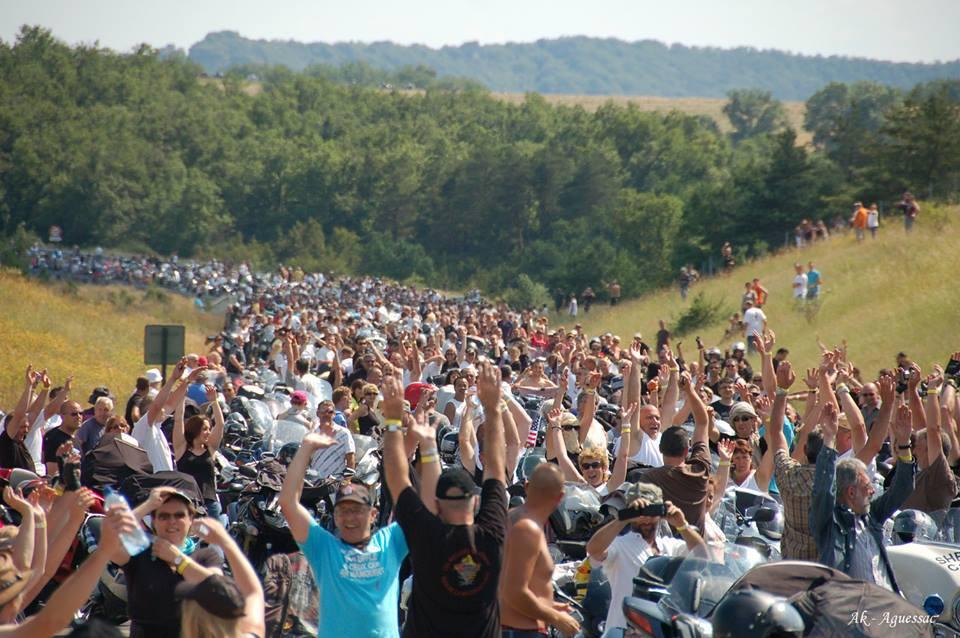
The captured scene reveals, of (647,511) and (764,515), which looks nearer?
(647,511)

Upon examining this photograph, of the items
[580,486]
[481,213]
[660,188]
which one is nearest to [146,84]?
[481,213]

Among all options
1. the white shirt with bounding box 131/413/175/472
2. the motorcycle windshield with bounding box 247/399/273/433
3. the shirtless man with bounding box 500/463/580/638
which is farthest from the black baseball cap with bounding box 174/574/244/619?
the motorcycle windshield with bounding box 247/399/273/433

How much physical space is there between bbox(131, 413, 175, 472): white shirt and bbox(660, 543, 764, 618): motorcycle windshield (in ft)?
19.0

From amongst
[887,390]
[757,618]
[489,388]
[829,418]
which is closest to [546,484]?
[489,388]

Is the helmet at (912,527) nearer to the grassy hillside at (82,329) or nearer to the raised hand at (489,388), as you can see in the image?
the raised hand at (489,388)

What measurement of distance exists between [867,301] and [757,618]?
111 feet

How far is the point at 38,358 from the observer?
40.5 m

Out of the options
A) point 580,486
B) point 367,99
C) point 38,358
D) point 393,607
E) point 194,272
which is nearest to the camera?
point 393,607

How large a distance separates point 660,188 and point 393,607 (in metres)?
108

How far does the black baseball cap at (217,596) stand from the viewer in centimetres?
497

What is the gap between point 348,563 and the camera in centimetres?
624

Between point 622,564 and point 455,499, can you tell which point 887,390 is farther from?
point 455,499

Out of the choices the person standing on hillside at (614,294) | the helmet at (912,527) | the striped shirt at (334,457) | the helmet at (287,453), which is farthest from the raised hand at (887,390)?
the person standing on hillside at (614,294)

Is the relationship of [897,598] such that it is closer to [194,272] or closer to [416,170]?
[194,272]
